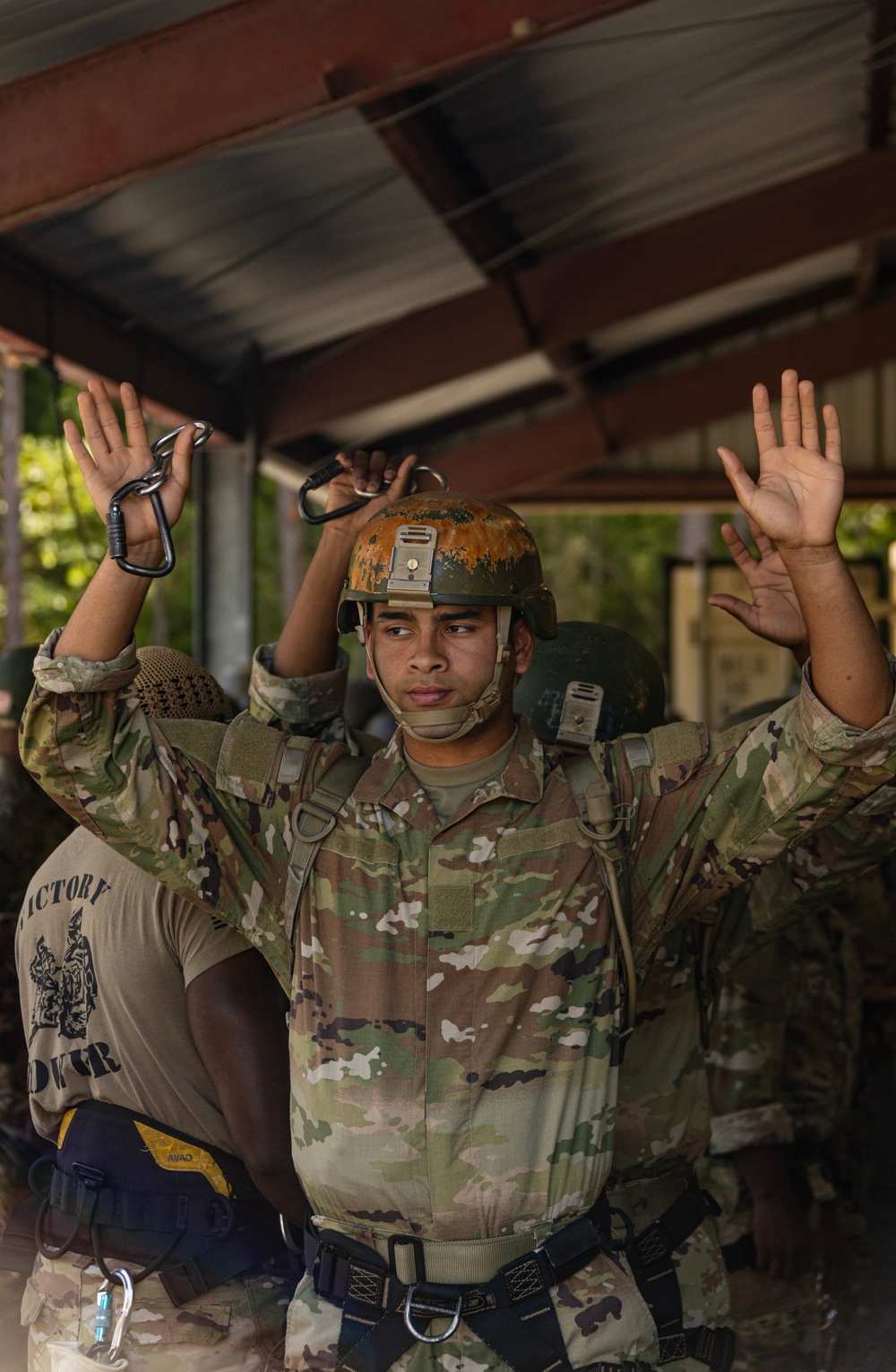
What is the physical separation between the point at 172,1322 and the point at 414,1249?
1.92ft

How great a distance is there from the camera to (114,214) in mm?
5586

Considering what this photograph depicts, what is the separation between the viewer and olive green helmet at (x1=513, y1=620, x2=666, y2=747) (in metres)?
3.38

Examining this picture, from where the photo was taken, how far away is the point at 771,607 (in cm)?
294

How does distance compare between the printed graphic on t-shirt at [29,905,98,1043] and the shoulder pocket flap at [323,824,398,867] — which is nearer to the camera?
the shoulder pocket flap at [323,824,398,867]

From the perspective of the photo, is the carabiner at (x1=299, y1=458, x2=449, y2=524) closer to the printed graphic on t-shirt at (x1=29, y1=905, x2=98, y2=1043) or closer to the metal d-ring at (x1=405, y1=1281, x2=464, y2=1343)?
the printed graphic on t-shirt at (x1=29, y1=905, x2=98, y2=1043)

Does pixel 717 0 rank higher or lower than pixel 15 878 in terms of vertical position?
higher

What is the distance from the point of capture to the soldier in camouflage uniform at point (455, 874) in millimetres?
2320

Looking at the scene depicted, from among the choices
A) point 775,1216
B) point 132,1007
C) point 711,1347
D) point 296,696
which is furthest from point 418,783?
point 775,1216

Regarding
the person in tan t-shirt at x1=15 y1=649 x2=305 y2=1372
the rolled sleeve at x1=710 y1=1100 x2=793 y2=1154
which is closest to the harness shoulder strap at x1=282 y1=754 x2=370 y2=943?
the person in tan t-shirt at x1=15 y1=649 x2=305 y2=1372

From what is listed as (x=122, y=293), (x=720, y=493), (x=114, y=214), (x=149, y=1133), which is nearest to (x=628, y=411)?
(x=720, y=493)

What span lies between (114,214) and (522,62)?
1.66 m

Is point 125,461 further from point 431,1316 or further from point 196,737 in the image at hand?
point 431,1316

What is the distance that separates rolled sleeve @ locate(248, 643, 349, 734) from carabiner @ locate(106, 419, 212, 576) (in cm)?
72

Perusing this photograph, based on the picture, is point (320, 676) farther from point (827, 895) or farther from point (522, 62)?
point (522, 62)
